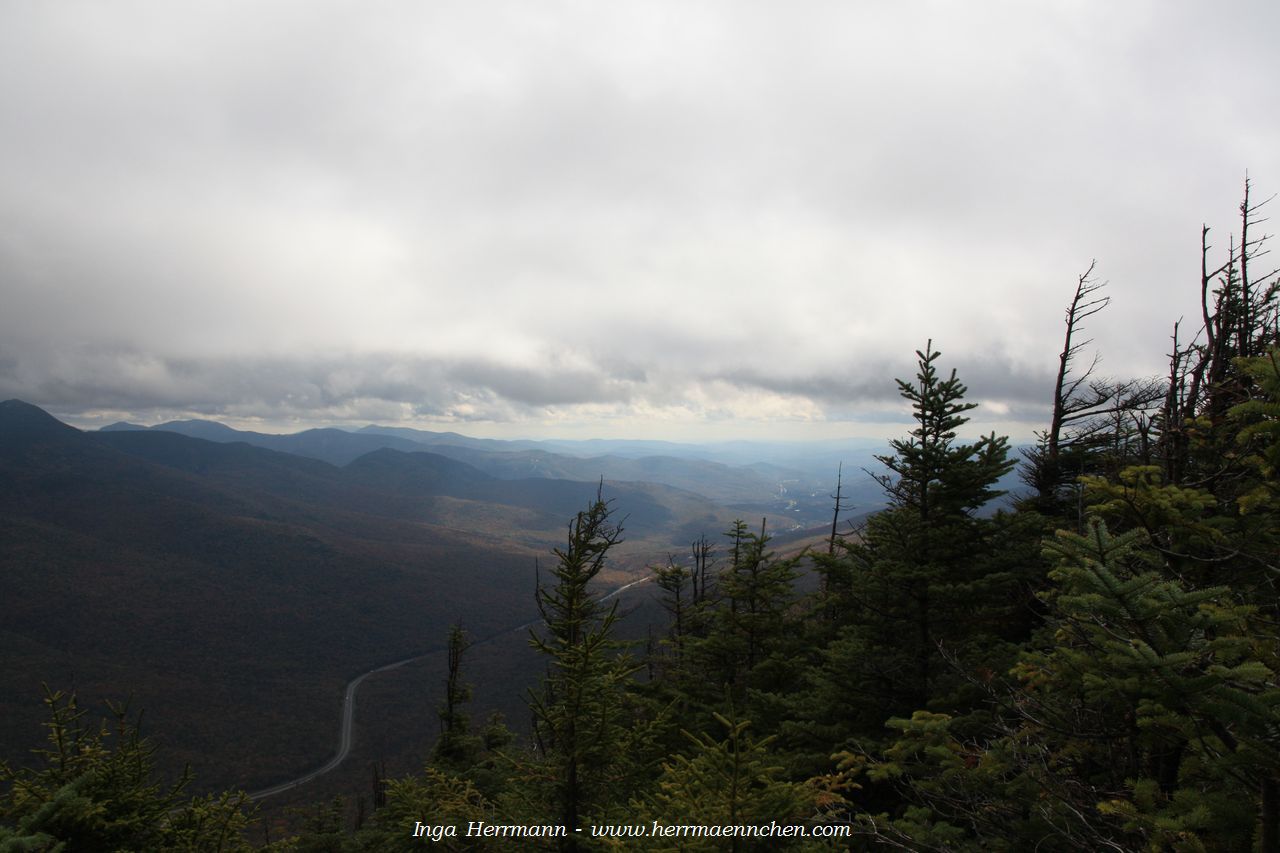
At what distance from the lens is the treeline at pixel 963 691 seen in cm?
421

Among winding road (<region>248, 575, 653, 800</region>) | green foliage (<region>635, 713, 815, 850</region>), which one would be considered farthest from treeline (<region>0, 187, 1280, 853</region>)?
winding road (<region>248, 575, 653, 800</region>)

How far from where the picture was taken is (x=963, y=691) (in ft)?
33.1

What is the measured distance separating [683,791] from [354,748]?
120769 millimetres

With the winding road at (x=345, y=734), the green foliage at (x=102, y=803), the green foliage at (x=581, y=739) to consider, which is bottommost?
the winding road at (x=345, y=734)

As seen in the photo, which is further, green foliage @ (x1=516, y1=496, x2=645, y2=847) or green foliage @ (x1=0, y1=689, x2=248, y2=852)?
green foliage @ (x1=516, y1=496, x2=645, y2=847)

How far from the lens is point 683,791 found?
21.9ft

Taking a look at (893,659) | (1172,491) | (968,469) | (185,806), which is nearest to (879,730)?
(893,659)

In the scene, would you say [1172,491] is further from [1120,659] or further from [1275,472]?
[1120,659]

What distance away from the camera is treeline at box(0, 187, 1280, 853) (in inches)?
166

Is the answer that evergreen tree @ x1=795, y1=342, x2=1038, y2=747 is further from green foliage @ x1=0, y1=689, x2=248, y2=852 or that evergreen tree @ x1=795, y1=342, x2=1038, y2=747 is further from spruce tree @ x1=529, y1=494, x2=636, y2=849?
green foliage @ x1=0, y1=689, x2=248, y2=852

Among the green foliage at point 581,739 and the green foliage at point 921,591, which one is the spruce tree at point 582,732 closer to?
the green foliage at point 581,739

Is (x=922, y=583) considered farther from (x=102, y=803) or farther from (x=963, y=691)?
(x=102, y=803)

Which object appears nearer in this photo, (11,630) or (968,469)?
(968,469)

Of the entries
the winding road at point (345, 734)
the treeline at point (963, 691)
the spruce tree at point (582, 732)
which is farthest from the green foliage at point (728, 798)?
the winding road at point (345, 734)
